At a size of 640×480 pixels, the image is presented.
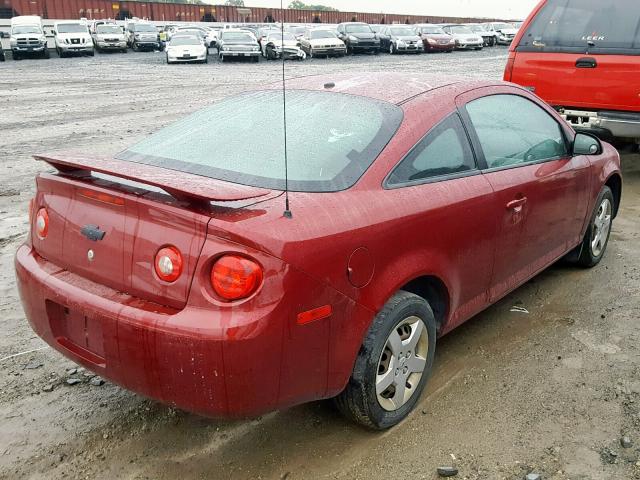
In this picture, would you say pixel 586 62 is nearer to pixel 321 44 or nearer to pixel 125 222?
pixel 125 222

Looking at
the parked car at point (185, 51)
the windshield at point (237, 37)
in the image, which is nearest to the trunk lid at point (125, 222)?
the parked car at point (185, 51)

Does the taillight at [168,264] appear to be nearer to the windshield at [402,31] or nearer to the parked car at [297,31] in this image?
the parked car at [297,31]

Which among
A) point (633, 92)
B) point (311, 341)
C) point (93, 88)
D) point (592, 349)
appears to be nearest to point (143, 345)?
point (311, 341)

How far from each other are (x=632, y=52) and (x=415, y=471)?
6023 mm

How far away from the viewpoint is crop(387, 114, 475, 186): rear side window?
10.0 feet

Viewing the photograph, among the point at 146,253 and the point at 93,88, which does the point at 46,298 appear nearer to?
the point at 146,253

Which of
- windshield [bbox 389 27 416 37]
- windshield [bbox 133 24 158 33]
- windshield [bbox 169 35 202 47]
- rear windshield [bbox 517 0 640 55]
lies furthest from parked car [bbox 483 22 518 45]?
rear windshield [bbox 517 0 640 55]

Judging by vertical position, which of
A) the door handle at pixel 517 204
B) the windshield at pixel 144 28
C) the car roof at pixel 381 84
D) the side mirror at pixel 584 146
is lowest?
the windshield at pixel 144 28

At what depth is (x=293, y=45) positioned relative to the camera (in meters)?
→ 31.8

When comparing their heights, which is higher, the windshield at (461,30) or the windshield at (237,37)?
the windshield at (461,30)

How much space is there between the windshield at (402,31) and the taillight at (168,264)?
36.5 meters

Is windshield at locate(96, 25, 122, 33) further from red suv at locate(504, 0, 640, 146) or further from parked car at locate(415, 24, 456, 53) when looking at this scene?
red suv at locate(504, 0, 640, 146)

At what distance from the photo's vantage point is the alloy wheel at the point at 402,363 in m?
2.97

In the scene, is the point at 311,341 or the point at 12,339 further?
the point at 12,339
